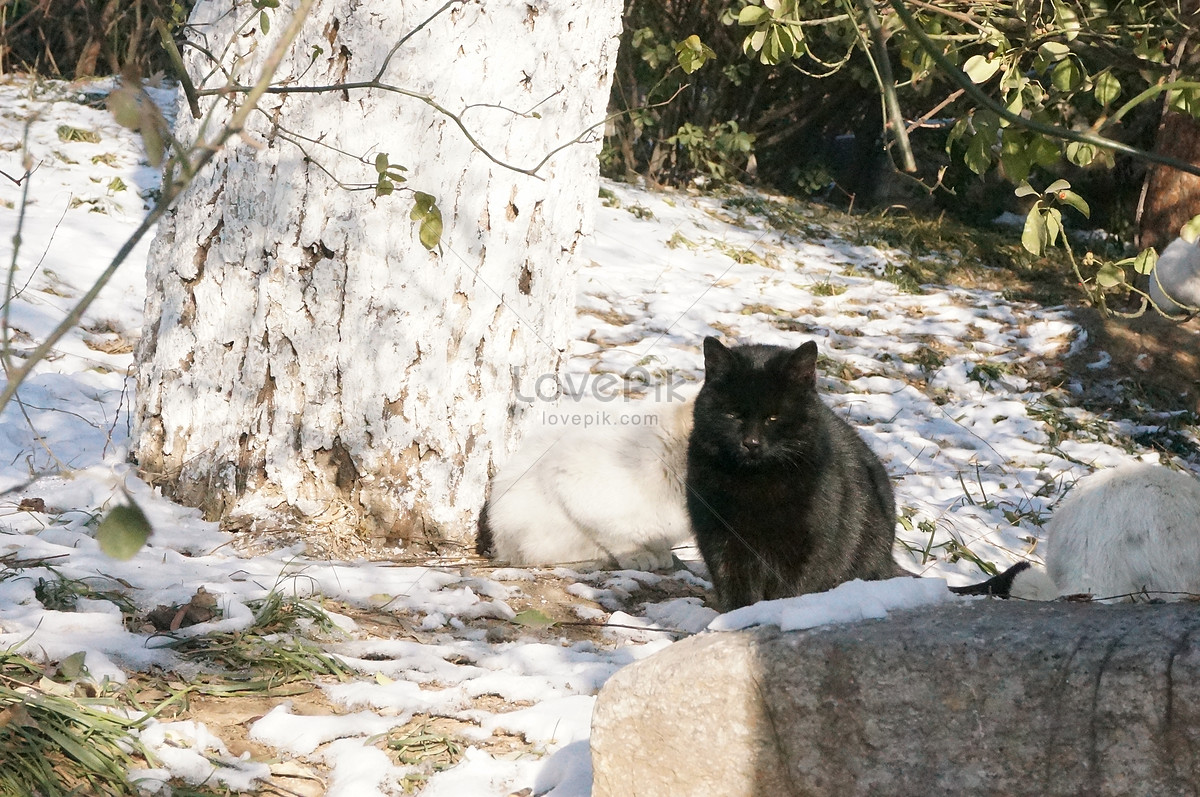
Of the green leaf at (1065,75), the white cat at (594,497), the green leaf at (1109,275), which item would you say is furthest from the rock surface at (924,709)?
the white cat at (594,497)

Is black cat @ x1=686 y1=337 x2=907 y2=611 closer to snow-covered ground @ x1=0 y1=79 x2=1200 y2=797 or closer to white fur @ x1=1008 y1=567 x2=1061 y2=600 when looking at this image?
snow-covered ground @ x1=0 y1=79 x2=1200 y2=797

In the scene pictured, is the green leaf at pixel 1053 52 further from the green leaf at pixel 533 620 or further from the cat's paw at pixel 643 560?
the cat's paw at pixel 643 560

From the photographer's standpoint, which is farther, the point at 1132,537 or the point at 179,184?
the point at 1132,537

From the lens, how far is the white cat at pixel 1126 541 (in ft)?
9.20

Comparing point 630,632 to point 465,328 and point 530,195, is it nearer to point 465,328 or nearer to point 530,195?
point 465,328

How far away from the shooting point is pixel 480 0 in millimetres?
3752

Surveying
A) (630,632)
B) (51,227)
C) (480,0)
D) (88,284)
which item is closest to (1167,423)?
(630,632)

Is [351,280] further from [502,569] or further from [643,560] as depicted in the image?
[643,560]

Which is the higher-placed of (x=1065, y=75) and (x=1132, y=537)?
(x=1065, y=75)

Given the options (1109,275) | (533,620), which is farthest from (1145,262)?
(533,620)

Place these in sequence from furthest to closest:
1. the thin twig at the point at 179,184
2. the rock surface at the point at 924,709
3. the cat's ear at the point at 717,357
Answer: the cat's ear at the point at 717,357 < the rock surface at the point at 924,709 < the thin twig at the point at 179,184

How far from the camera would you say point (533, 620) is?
3.34m

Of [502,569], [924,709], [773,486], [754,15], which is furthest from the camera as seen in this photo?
[502,569]

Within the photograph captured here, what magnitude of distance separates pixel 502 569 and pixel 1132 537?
2.14 metres
